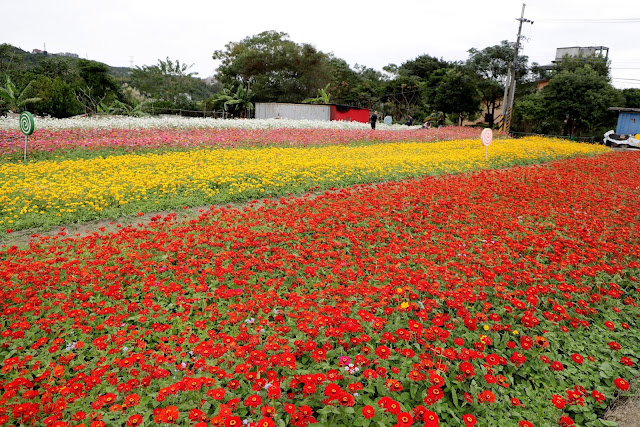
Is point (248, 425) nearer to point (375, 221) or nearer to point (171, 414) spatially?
point (171, 414)

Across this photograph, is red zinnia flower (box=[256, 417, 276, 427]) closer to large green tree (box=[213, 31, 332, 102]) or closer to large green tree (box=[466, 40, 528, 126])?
large green tree (box=[466, 40, 528, 126])

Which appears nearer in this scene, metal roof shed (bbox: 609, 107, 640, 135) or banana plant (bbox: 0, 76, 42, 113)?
banana plant (bbox: 0, 76, 42, 113)

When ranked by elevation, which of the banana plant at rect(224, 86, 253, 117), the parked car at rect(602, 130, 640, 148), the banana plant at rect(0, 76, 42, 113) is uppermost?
the banana plant at rect(224, 86, 253, 117)

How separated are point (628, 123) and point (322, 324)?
116ft

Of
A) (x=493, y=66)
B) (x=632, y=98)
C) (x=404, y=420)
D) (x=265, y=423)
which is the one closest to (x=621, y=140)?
(x=632, y=98)

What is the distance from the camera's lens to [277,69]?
131 ft

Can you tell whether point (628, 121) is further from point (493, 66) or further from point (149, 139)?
point (149, 139)

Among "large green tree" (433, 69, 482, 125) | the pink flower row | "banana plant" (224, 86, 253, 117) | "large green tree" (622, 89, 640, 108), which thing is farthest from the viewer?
"large green tree" (433, 69, 482, 125)

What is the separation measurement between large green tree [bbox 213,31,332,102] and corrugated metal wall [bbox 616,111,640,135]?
2531 cm

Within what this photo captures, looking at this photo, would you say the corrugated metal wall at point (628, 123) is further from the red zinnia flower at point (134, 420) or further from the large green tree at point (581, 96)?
the red zinnia flower at point (134, 420)

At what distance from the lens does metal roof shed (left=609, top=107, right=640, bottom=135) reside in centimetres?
2898

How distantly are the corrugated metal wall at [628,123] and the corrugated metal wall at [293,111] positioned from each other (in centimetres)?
2128

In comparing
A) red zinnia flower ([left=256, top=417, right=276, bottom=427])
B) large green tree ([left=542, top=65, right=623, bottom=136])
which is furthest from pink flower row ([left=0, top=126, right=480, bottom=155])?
large green tree ([left=542, top=65, right=623, bottom=136])

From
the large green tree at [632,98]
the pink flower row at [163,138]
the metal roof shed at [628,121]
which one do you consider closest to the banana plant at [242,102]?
the pink flower row at [163,138]
